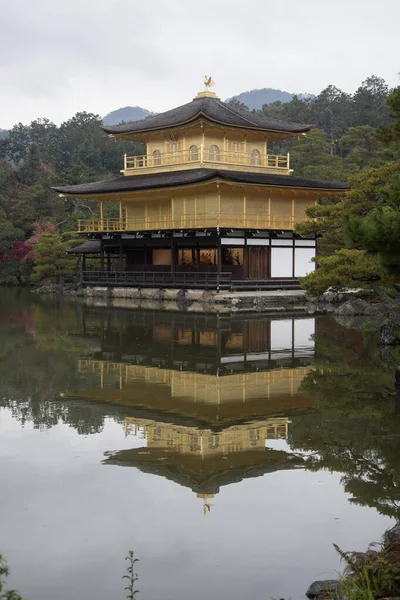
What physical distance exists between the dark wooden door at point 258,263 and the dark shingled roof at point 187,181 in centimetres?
359

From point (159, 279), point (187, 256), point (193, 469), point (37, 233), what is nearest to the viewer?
point (193, 469)

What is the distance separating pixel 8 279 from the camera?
5634cm

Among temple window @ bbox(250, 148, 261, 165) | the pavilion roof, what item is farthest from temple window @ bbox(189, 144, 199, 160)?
the pavilion roof

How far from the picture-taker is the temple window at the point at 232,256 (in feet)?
127

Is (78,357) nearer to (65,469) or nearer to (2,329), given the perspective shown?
(2,329)

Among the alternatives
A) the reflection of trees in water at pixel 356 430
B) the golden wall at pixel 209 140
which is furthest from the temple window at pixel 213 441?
the golden wall at pixel 209 140

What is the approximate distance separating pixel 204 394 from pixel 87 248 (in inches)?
1293

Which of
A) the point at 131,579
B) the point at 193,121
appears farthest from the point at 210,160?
the point at 131,579

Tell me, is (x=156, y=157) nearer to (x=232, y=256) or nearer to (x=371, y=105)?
(x=232, y=256)

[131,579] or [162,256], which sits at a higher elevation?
[162,256]

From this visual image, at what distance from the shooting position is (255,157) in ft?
139

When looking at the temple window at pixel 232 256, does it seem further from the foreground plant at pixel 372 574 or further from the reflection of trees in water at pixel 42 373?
the foreground plant at pixel 372 574

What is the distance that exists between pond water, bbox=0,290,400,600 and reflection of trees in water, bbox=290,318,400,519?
34 mm

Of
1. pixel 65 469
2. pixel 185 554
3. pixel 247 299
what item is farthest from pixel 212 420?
pixel 247 299
